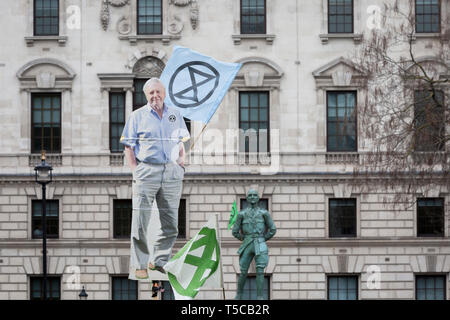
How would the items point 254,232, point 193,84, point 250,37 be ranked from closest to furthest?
point 193,84, point 254,232, point 250,37

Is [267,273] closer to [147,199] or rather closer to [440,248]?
[440,248]

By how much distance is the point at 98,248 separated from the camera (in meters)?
41.7

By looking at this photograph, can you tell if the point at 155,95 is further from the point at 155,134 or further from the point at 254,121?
the point at 254,121

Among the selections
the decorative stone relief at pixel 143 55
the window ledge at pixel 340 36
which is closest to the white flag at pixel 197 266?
the decorative stone relief at pixel 143 55

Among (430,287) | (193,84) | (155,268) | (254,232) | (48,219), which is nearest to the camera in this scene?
(155,268)

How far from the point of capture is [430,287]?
41531 millimetres

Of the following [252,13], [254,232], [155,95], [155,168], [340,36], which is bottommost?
[254,232]

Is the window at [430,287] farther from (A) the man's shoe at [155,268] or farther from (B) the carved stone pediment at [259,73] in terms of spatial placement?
(A) the man's shoe at [155,268]

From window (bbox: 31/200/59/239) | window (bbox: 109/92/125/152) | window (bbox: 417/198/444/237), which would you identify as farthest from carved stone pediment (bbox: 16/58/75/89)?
window (bbox: 417/198/444/237)

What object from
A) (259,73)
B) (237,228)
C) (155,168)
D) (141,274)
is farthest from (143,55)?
(141,274)

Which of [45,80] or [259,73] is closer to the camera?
[259,73]

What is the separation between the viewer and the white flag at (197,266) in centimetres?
2095

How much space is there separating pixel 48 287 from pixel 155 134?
22.5 metres

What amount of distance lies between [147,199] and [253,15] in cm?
2273
